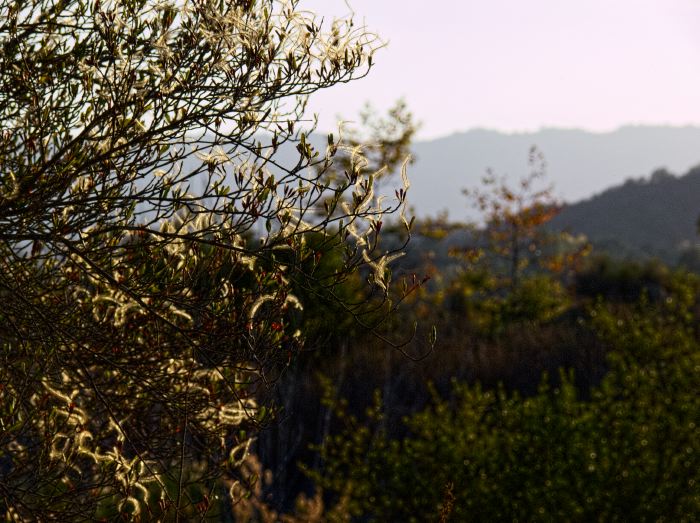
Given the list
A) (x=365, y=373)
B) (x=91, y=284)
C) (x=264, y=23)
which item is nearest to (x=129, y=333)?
Answer: (x=91, y=284)

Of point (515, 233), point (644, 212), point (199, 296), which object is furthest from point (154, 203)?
point (644, 212)

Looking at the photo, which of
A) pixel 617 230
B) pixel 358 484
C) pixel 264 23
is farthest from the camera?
pixel 617 230

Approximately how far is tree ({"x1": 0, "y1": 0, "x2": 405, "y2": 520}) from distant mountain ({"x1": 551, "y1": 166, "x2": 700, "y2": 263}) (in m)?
69.7

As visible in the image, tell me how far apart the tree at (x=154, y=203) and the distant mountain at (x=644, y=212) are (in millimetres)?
69711

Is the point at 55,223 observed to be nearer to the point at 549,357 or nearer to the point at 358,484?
the point at 358,484

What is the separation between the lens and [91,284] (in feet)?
13.6

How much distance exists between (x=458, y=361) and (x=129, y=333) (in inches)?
349

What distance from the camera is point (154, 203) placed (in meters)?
3.36

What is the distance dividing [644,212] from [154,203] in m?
80.8

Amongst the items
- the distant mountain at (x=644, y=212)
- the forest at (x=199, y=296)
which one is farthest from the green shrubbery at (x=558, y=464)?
the distant mountain at (x=644, y=212)

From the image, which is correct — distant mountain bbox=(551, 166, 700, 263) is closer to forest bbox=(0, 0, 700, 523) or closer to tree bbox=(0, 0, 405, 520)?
forest bbox=(0, 0, 700, 523)

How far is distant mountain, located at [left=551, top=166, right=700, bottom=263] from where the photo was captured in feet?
241

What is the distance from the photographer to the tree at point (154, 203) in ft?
10.7

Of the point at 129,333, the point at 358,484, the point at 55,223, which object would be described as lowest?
the point at 358,484
